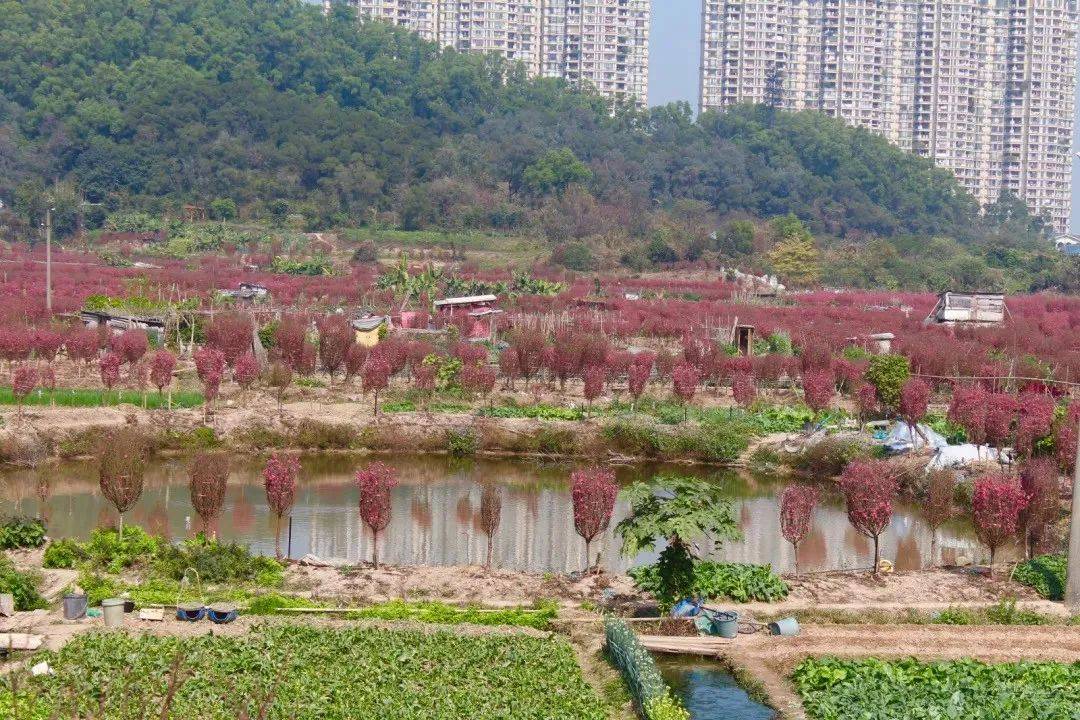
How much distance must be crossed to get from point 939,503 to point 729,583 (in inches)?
266

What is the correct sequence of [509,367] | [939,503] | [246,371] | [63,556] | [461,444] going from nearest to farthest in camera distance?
[63,556] < [939,503] < [461,444] < [246,371] < [509,367]

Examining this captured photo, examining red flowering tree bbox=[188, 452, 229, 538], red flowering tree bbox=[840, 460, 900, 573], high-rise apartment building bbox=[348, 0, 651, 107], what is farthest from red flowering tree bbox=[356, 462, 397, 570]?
high-rise apartment building bbox=[348, 0, 651, 107]

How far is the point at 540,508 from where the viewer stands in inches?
1035

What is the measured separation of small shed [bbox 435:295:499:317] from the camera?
49625 mm

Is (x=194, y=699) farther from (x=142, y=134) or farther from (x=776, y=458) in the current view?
(x=142, y=134)

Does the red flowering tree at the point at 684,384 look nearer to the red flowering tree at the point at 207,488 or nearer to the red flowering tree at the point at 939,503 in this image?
the red flowering tree at the point at 939,503

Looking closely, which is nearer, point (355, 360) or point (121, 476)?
point (121, 476)

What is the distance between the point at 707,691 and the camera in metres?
15.5

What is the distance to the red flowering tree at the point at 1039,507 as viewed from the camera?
70.5 ft

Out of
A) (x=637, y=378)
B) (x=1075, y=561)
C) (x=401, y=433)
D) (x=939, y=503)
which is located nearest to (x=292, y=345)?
(x=401, y=433)

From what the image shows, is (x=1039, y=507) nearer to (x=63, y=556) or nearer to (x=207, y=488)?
(x=207, y=488)

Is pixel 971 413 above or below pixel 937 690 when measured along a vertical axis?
above

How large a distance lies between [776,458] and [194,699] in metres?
18.0

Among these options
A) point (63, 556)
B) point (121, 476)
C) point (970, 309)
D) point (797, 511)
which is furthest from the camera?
point (970, 309)
